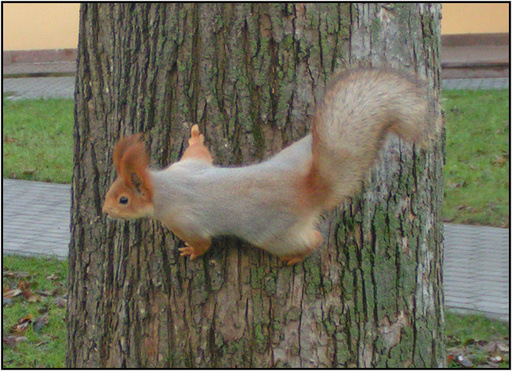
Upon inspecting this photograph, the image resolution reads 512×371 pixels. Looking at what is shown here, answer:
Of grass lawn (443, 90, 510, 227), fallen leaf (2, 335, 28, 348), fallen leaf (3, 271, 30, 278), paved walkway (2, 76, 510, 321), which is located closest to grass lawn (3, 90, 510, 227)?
grass lawn (443, 90, 510, 227)

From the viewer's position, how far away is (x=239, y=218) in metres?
1.92

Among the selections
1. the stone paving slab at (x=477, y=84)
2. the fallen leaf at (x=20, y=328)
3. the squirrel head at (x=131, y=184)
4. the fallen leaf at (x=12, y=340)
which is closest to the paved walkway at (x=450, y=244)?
the fallen leaf at (x=20, y=328)

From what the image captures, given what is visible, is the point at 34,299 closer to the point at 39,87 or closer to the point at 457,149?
the point at 457,149

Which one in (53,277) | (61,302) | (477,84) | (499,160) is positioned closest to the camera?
(61,302)

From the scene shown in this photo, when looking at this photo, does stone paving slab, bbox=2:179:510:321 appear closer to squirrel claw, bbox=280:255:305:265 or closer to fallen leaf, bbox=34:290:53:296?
fallen leaf, bbox=34:290:53:296

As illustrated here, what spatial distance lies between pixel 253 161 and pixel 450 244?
381 centimetres

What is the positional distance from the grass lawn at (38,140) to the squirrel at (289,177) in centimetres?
520

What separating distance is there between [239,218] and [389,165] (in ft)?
1.93

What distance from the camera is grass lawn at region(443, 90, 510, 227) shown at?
240 inches

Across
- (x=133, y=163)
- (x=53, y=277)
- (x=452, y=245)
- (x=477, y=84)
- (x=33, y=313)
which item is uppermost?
(x=477, y=84)

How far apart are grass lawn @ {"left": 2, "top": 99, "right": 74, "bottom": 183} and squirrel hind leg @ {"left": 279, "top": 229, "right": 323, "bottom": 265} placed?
522cm

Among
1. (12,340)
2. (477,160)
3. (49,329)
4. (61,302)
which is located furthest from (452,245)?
(12,340)

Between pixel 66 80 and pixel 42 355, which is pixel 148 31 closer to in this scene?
pixel 42 355

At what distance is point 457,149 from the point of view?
23.7 feet
